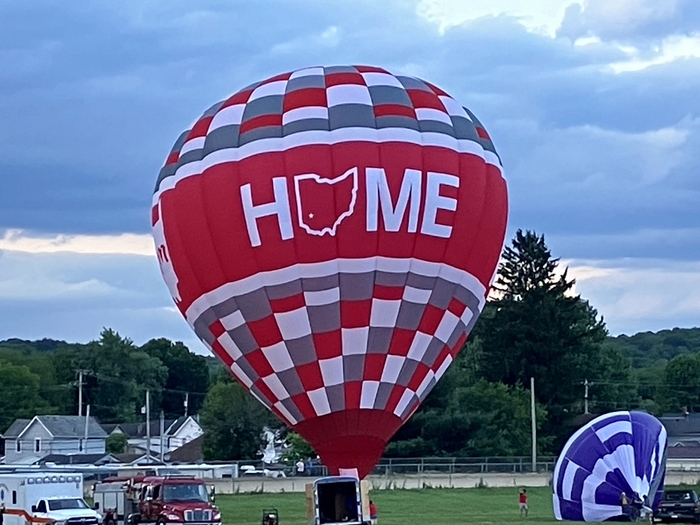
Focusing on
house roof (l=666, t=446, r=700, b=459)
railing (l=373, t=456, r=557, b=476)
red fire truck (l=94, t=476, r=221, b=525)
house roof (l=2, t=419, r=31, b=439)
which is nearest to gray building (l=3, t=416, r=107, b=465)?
house roof (l=2, t=419, r=31, b=439)

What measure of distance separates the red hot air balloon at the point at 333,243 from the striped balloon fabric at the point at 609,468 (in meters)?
11.7

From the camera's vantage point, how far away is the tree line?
67.9 m

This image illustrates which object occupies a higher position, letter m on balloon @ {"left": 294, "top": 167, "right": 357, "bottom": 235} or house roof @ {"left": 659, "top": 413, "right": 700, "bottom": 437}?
letter m on balloon @ {"left": 294, "top": 167, "right": 357, "bottom": 235}

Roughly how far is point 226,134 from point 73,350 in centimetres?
10411

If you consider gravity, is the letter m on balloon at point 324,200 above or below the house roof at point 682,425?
above

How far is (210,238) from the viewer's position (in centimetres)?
2312

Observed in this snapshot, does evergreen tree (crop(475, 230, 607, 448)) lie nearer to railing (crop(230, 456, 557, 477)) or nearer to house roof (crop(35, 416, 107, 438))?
railing (crop(230, 456, 557, 477))

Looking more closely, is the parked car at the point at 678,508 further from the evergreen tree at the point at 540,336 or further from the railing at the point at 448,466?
the evergreen tree at the point at 540,336

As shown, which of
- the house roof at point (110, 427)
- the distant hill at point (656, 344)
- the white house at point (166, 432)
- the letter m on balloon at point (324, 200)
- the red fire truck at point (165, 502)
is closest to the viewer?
the letter m on balloon at point (324, 200)

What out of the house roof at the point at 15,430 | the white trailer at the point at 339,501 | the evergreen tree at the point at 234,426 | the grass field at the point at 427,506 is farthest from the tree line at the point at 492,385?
the white trailer at the point at 339,501

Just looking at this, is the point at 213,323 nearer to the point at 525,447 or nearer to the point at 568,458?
the point at 568,458

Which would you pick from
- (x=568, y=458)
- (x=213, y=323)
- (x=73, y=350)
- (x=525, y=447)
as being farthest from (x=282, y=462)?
(x=73, y=350)

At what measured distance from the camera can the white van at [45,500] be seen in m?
31.9

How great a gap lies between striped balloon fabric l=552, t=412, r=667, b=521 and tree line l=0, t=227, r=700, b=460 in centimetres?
3005
